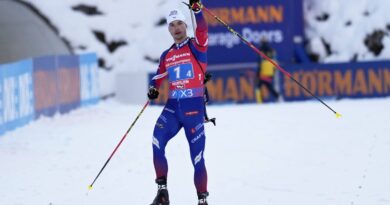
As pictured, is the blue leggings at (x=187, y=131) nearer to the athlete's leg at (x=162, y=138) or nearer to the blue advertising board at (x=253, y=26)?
the athlete's leg at (x=162, y=138)

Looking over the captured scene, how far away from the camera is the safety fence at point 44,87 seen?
16969 mm

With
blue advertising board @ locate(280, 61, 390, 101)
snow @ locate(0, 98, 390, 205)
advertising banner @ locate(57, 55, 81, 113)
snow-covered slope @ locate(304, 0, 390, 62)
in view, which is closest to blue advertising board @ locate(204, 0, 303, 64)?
snow-covered slope @ locate(304, 0, 390, 62)

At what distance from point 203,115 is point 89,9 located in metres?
20.0

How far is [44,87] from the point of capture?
63.8 feet

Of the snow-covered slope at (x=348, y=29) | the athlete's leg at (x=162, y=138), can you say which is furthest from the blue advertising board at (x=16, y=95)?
the snow-covered slope at (x=348, y=29)

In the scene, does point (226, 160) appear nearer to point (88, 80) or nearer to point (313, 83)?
point (88, 80)

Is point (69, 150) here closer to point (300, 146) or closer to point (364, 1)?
point (300, 146)

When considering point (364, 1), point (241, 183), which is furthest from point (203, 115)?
point (364, 1)

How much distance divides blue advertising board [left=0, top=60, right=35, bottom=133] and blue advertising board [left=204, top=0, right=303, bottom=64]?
869cm

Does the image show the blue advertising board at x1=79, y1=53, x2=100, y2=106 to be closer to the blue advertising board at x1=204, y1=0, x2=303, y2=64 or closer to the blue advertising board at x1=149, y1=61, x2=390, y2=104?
the blue advertising board at x1=149, y1=61, x2=390, y2=104

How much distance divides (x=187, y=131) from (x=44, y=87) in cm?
1080

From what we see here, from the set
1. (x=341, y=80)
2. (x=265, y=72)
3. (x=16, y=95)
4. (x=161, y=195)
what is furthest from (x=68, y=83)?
(x=161, y=195)

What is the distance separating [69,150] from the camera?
584 inches

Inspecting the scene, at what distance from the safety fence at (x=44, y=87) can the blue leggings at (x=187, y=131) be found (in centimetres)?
786
